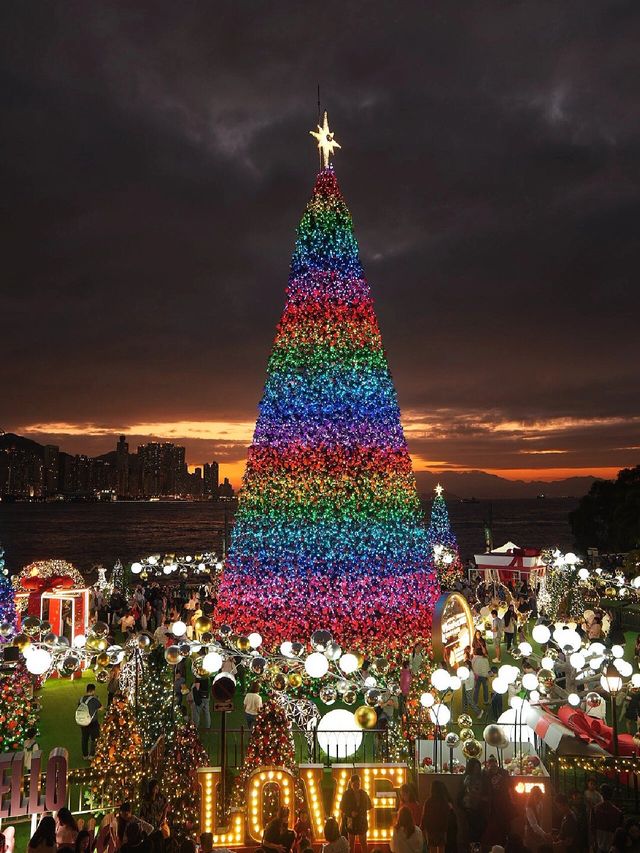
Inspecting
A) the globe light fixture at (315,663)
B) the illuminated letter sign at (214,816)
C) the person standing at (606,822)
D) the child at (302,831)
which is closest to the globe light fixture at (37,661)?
the illuminated letter sign at (214,816)

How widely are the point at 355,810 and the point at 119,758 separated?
316 cm

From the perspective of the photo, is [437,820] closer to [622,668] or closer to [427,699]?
[427,699]

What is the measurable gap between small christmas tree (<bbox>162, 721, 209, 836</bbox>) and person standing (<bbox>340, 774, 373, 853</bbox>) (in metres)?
1.78

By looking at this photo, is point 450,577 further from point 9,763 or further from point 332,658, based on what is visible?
point 9,763

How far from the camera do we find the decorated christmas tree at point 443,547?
88.3ft

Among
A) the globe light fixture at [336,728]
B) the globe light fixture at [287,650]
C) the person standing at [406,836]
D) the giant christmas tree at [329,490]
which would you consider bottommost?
the globe light fixture at [336,728]

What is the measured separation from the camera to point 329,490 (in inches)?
490

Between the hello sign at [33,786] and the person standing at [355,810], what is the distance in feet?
10.4

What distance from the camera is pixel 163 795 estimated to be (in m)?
7.47

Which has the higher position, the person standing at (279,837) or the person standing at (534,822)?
the person standing at (279,837)

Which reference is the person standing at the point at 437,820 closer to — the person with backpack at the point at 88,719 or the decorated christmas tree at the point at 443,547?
the person with backpack at the point at 88,719

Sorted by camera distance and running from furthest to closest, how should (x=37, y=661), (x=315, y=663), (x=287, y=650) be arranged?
(x=287, y=650) < (x=315, y=663) < (x=37, y=661)

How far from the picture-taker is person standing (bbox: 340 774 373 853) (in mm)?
6902

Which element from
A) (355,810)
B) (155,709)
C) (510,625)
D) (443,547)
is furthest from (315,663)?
(443,547)
